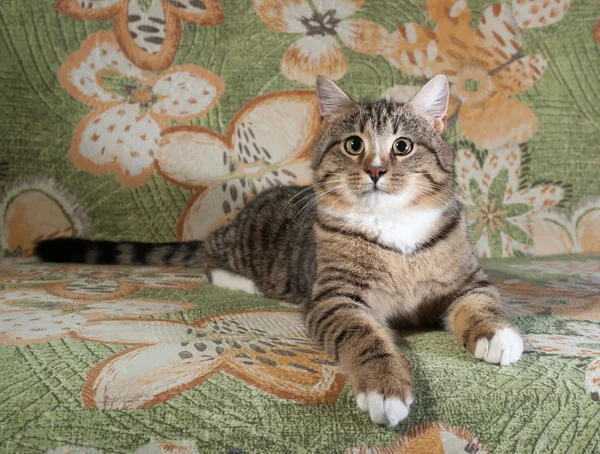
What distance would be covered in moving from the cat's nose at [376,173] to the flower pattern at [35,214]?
107cm

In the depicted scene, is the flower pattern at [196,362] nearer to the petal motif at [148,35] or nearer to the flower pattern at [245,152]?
the flower pattern at [245,152]

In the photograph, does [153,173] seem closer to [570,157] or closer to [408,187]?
[408,187]

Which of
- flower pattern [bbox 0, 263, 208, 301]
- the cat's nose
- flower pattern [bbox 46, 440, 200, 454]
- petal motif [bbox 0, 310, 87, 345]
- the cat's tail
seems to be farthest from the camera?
the cat's tail

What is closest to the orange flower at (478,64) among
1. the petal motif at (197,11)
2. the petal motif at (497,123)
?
the petal motif at (497,123)

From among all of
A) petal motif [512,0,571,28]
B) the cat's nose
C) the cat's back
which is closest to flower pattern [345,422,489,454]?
the cat's nose

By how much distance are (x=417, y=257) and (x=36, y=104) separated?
1298mm

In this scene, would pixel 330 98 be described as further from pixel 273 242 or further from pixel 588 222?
pixel 588 222

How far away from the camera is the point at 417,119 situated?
1287 millimetres

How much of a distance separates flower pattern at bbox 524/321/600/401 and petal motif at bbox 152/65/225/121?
1.23 meters

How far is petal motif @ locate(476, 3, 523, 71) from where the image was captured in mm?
1899

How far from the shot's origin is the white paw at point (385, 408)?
77cm

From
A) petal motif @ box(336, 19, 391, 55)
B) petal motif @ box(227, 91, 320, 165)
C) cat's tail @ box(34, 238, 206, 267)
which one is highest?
petal motif @ box(336, 19, 391, 55)

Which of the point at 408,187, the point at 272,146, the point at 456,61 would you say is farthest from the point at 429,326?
the point at 456,61

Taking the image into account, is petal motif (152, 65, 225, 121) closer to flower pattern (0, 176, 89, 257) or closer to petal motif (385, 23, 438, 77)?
flower pattern (0, 176, 89, 257)
